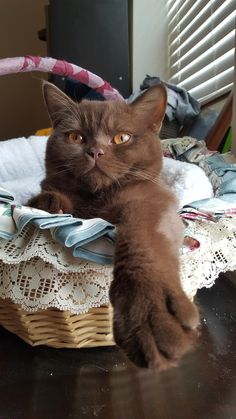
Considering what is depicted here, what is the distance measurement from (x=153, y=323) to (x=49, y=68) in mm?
1083

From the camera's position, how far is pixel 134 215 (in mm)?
576

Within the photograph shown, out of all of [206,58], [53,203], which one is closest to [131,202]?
[53,203]

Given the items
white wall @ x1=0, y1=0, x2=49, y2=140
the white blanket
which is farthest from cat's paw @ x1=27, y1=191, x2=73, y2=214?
white wall @ x1=0, y1=0, x2=49, y2=140

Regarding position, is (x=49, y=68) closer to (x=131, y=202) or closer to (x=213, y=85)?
(x=213, y=85)

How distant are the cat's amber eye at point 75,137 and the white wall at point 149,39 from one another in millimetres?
1624

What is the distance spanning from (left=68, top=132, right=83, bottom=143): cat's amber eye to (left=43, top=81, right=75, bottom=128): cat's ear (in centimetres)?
8

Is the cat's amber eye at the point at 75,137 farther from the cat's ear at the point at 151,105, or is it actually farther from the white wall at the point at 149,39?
the white wall at the point at 149,39

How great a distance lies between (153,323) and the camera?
1.28ft

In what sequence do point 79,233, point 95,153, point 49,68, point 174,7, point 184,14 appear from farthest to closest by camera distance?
Result: point 174,7
point 184,14
point 49,68
point 95,153
point 79,233

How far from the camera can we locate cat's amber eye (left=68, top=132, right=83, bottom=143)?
0.81 metres

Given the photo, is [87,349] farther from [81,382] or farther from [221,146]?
[221,146]

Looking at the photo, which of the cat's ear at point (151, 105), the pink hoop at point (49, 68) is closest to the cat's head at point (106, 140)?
the cat's ear at point (151, 105)

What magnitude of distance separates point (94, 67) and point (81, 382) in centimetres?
191

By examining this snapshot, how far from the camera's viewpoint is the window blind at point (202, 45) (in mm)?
1504
